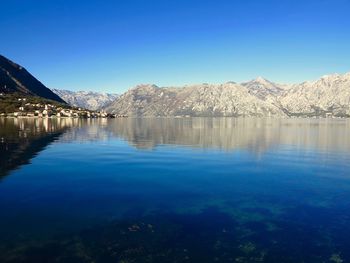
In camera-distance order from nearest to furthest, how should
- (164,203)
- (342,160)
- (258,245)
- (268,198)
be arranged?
(258,245) < (164,203) < (268,198) < (342,160)

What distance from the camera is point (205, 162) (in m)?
66.4

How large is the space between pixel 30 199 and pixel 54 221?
8762mm

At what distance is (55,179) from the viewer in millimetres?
47688

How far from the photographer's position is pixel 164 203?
3609 cm

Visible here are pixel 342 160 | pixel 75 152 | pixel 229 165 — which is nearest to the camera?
pixel 229 165

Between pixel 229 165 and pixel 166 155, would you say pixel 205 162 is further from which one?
pixel 166 155

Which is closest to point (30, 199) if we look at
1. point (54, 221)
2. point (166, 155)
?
point (54, 221)

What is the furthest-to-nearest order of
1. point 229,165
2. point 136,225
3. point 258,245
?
point 229,165 → point 136,225 → point 258,245

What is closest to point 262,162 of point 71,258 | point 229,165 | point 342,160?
point 229,165

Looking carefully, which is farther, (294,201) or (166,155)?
(166,155)

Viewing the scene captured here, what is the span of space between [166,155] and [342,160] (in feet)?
124

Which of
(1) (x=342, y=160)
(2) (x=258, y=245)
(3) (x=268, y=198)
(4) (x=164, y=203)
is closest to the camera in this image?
(2) (x=258, y=245)

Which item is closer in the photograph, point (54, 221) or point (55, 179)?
point (54, 221)

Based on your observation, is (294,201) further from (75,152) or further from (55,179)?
(75,152)
